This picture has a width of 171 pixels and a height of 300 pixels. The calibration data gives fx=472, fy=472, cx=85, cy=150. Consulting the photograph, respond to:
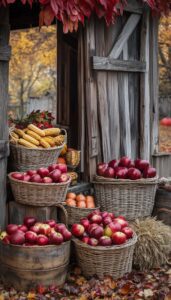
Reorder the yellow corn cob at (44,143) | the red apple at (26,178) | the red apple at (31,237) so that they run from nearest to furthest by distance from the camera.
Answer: the red apple at (31,237)
the red apple at (26,178)
the yellow corn cob at (44,143)

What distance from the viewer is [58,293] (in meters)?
4.77

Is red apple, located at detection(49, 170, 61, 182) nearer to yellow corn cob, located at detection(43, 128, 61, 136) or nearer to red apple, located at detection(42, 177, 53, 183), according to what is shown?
red apple, located at detection(42, 177, 53, 183)

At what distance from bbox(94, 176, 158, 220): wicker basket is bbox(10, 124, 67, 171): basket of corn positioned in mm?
753

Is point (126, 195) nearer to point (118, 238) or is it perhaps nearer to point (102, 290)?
point (118, 238)

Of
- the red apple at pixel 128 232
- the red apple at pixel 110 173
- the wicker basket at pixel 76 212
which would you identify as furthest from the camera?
the red apple at pixel 110 173

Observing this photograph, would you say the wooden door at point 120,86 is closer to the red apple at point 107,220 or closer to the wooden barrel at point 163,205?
the wooden barrel at point 163,205

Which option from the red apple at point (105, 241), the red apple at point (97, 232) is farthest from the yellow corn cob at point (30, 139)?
the red apple at point (105, 241)

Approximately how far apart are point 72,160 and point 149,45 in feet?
7.68

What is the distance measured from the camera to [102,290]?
4.79m

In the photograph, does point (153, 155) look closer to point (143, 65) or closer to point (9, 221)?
point (143, 65)

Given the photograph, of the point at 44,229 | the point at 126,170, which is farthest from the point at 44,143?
the point at 44,229

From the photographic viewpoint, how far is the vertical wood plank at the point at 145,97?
23.7ft

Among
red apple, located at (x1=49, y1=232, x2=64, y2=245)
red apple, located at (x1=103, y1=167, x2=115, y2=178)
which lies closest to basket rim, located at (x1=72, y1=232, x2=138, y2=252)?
red apple, located at (x1=49, y1=232, x2=64, y2=245)

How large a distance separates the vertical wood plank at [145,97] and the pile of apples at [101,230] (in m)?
2.31
